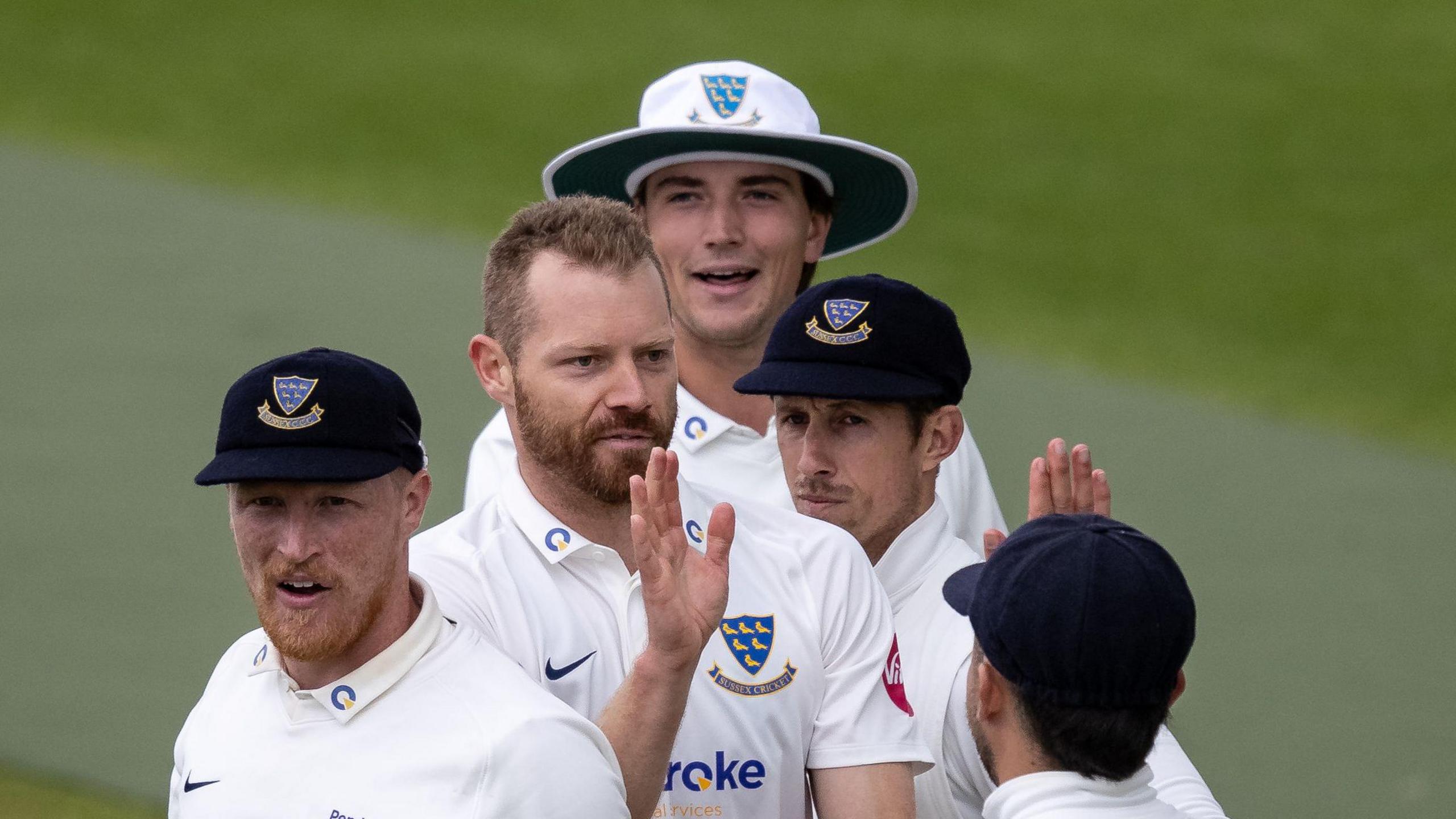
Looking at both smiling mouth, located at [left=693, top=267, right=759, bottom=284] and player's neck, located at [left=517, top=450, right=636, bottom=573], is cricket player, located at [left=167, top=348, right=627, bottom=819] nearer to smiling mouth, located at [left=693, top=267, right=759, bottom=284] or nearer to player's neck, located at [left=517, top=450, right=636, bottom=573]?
player's neck, located at [left=517, top=450, right=636, bottom=573]

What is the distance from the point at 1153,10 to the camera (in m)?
16.8

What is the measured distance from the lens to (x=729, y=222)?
5.35 m

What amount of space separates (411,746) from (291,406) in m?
0.64

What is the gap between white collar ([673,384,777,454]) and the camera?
16.9ft

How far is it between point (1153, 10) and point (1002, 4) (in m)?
1.29

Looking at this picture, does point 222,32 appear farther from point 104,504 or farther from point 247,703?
point 247,703

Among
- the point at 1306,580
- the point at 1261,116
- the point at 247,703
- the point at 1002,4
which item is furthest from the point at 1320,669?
the point at 1002,4

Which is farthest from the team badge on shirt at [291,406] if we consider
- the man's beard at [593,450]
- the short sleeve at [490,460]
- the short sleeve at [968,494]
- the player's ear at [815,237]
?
the player's ear at [815,237]

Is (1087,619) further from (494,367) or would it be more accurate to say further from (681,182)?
(681,182)

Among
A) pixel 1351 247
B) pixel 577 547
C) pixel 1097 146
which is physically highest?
pixel 1097 146

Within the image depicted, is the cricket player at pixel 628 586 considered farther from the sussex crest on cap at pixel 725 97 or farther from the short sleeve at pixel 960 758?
the sussex crest on cap at pixel 725 97

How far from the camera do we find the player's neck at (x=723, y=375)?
5.29 meters

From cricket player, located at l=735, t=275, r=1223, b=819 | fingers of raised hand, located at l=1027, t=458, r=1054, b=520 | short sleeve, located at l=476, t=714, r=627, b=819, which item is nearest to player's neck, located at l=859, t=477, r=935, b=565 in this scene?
cricket player, located at l=735, t=275, r=1223, b=819

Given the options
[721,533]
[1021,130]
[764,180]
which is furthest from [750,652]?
[1021,130]
